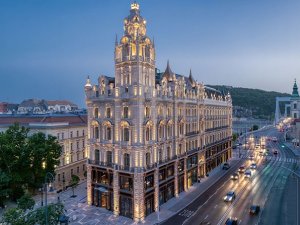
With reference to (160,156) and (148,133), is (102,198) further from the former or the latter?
(148,133)

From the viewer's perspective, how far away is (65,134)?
217 ft

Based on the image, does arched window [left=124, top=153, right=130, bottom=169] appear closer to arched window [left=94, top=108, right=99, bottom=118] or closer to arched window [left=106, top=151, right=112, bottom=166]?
arched window [left=106, top=151, right=112, bottom=166]

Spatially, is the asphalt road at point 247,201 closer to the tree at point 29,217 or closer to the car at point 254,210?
the car at point 254,210

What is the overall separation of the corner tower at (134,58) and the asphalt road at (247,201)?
85.4 ft

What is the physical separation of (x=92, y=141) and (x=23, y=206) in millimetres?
20620

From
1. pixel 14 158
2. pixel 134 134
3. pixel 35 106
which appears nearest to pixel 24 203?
pixel 14 158

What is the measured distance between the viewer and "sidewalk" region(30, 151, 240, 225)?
46969 mm

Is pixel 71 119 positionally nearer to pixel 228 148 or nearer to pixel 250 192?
pixel 250 192

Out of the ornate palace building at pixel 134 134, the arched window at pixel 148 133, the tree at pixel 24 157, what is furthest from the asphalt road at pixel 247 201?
the tree at pixel 24 157

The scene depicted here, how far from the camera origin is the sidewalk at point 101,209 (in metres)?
47.0

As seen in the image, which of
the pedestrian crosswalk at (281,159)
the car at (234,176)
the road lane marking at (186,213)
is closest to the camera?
the road lane marking at (186,213)

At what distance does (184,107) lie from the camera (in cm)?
6606

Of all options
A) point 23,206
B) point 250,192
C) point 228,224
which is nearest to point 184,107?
point 250,192

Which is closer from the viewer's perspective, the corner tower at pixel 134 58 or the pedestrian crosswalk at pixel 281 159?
the corner tower at pixel 134 58
